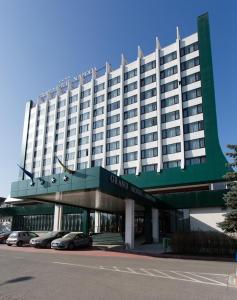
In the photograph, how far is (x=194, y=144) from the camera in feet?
141

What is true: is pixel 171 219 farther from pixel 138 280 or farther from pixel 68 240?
pixel 138 280

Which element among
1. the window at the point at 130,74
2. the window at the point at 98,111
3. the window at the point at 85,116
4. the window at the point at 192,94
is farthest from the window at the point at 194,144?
the window at the point at 85,116

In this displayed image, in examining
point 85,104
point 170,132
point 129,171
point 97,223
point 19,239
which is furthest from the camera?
point 85,104

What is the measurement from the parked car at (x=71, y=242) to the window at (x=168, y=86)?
29.8 m

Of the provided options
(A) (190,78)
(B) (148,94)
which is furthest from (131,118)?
(A) (190,78)

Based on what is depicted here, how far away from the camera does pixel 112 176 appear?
75.5 feet

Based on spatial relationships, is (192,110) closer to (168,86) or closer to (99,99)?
(168,86)

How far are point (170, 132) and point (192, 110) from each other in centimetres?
485

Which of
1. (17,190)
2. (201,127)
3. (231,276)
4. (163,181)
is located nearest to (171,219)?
(163,181)

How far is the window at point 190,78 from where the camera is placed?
1764 inches

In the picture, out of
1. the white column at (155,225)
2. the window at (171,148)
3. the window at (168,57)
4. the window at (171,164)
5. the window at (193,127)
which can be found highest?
the window at (168,57)

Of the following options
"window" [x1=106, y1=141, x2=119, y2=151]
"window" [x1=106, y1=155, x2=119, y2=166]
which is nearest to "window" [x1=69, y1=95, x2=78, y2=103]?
"window" [x1=106, y1=141, x2=119, y2=151]

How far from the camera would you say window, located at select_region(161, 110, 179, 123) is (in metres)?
45.7

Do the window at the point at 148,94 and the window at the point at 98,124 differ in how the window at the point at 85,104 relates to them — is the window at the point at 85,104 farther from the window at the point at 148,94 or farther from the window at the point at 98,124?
the window at the point at 148,94
